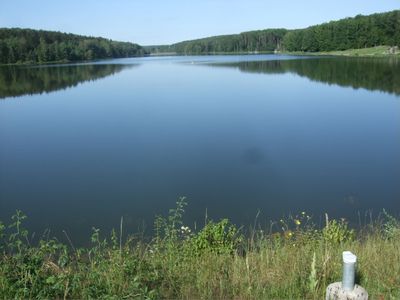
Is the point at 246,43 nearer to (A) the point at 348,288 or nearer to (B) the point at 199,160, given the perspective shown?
(B) the point at 199,160

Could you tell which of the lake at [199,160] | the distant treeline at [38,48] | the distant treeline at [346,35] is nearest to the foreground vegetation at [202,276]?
the lake at [199,160]

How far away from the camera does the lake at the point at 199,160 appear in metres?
9.59

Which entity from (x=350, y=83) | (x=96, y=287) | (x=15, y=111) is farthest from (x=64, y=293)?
(x=350, y=83)

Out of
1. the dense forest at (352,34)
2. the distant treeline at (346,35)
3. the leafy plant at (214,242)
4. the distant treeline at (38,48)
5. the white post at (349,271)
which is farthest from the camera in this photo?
the distant treeline at (38,48)

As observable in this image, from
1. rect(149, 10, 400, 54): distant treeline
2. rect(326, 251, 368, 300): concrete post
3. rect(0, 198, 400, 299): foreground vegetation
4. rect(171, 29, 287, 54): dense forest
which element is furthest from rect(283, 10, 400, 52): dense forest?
rect(326, 251, 368, 300): concrete post

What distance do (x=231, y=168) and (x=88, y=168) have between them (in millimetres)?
4603

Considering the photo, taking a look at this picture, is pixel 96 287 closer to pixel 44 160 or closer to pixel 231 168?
pixel 231 168

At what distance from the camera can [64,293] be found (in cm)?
354

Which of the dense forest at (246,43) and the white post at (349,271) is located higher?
the dense forest at (246,43)

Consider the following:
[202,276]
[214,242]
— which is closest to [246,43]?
[214,242]

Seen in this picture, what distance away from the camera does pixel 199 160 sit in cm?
1370

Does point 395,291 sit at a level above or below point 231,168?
above

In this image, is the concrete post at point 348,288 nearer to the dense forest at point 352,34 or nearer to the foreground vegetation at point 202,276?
the foreground vegetation at point 202,276

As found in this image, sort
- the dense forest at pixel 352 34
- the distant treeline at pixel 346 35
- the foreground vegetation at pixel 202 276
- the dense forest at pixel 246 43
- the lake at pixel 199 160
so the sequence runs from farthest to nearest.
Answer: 1. the dense forest at pixel 246 43
2. the distant treeline at pixel 346 35
3. the dense forest at pixel 352 34
4. the lake at pixel 199 160
5. the foreground vegetation at pixel 202 276
